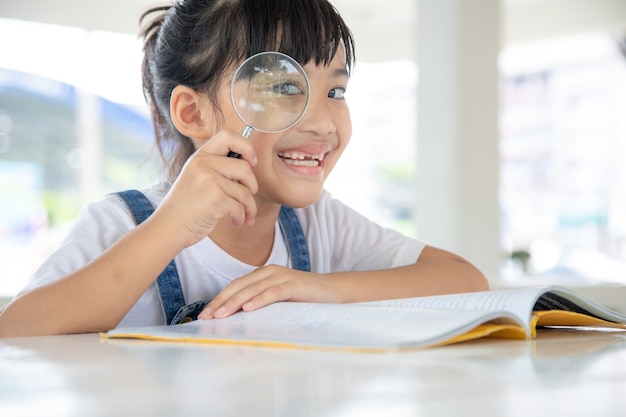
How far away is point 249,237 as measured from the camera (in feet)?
5.28

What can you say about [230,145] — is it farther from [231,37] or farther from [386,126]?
[386,126]

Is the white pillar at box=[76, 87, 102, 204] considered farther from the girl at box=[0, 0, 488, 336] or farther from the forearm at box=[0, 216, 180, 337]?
the forearm at box=[0, 216, 180, 337]

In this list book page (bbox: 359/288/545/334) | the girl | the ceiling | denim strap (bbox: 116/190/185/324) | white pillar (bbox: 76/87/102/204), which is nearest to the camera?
book page (bbox: 359/288/545/334)

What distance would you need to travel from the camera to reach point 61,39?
7.37 m

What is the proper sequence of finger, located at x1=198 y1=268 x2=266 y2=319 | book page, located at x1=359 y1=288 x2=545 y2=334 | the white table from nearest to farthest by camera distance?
the white table < book page, located at x1=359 y1=288 x2=545 y2=334 < finger, located at x1=198 y1=268 x2=266 y2=319

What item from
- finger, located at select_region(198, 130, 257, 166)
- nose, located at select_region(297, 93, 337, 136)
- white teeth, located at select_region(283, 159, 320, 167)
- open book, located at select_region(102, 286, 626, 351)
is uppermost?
nose, located at select_region(297, 93, 337, 136)

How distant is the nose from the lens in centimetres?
151

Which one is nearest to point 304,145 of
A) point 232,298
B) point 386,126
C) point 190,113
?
point 190,113

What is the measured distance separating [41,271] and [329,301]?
1.57ft

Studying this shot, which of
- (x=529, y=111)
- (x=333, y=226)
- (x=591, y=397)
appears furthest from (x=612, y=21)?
(x=591, y=397)

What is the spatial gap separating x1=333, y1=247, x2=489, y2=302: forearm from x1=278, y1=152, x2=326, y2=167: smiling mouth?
28 cm

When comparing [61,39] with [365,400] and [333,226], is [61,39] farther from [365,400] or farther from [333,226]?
[365,400]

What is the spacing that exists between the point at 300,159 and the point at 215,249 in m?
0.24

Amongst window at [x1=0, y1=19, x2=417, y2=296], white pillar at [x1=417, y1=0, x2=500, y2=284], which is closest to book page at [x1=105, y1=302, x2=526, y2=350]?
white pillar at [x1=417, y1=0, x2=500, y2=284]
